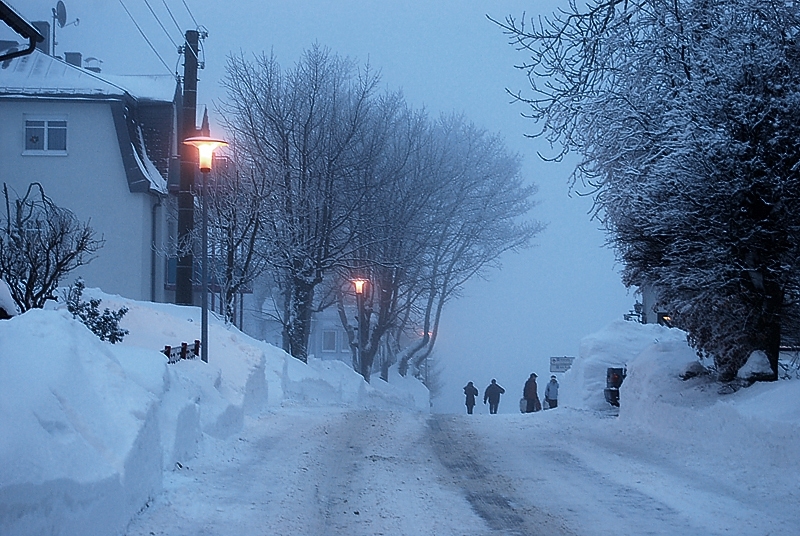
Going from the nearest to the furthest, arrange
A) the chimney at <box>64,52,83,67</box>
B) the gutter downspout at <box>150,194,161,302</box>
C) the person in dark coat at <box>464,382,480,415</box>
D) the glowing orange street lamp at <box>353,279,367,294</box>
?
the gutter downspout at <box>150,194,161,302</box> < the glowing orange street lamp at <box>353,279,367,294</box> < the person in dark coat at <box>464,382,480,415</box> < the chimney at <box>64,52,83,67</box>

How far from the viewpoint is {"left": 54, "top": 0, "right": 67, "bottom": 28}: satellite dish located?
3493 centimetres

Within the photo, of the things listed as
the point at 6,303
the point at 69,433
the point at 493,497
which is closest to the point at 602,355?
the point at 493,497

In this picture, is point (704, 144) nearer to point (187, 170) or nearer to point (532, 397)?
point (187, 170)

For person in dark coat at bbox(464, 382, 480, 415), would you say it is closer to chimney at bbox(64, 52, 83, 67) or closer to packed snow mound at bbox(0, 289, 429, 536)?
chimney at bbox(64, 52, 83, 67)

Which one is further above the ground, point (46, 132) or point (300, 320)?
point (46, 132)

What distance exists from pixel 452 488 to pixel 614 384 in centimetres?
1085

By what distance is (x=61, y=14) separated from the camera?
35.0 meters

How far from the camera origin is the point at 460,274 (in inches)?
1593

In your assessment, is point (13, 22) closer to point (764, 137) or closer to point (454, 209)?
point (764, 137)

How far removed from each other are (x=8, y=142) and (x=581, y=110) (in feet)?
72.2

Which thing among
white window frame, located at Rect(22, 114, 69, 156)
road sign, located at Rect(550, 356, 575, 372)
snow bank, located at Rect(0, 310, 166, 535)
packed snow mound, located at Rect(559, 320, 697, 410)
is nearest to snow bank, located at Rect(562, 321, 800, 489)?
packed snow mound, located at Rect(559, 320, 697, 410)

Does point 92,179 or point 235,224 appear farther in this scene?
point 92,179

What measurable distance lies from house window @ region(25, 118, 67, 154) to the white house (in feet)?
0.10

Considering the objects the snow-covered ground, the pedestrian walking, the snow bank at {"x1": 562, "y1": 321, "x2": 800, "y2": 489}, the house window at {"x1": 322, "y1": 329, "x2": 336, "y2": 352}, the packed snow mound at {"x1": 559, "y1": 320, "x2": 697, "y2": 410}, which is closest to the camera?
the snow-covered ground
